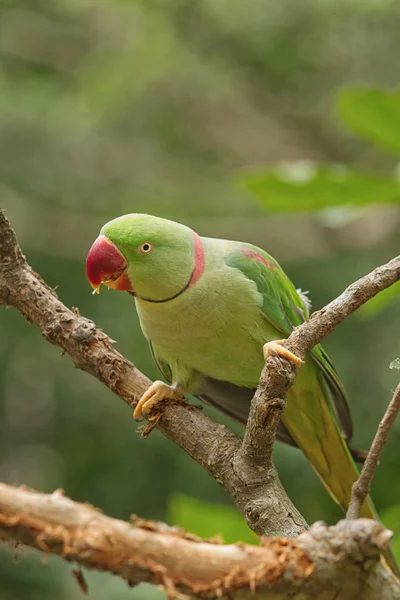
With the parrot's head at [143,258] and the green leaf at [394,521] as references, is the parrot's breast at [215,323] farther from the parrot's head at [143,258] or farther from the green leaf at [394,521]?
the green leaf at [394,521]

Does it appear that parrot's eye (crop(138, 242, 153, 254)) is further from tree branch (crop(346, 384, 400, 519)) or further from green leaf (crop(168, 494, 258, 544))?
tree branch (crop(346, 384, 400, 519))

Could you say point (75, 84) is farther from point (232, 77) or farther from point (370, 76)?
point (370, 76)

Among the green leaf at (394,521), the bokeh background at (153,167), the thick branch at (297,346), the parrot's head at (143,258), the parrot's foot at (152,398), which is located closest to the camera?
the thick branch at (297,346)

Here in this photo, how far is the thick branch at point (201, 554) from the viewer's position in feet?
3.65

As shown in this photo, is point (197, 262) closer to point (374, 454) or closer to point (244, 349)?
point (244, 349)

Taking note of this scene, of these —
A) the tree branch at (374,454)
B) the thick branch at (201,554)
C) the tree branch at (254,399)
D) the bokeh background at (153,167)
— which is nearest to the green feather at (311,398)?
the tree branch at (254,399)

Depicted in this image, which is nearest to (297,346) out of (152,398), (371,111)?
(152,398)

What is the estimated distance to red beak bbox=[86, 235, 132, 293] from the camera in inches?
81.4

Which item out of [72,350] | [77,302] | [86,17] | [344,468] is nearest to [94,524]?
[72,350]

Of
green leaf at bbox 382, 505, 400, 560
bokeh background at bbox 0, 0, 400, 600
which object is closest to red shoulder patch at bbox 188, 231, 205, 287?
green leaf at bbox 382, 505, 400, 560

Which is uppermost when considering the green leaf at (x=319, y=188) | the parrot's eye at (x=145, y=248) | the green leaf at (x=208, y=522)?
the green leaf at (x=319, y=188)

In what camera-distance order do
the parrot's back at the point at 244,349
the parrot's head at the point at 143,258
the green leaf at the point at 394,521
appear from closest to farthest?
1. the green leaf at the point at 394,521
2. the parrot's head at the point at 143,258
3. the parrot's back at the point at 244,349

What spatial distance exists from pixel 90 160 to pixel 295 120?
75.1 inches

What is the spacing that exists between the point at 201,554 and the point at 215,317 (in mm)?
1107
